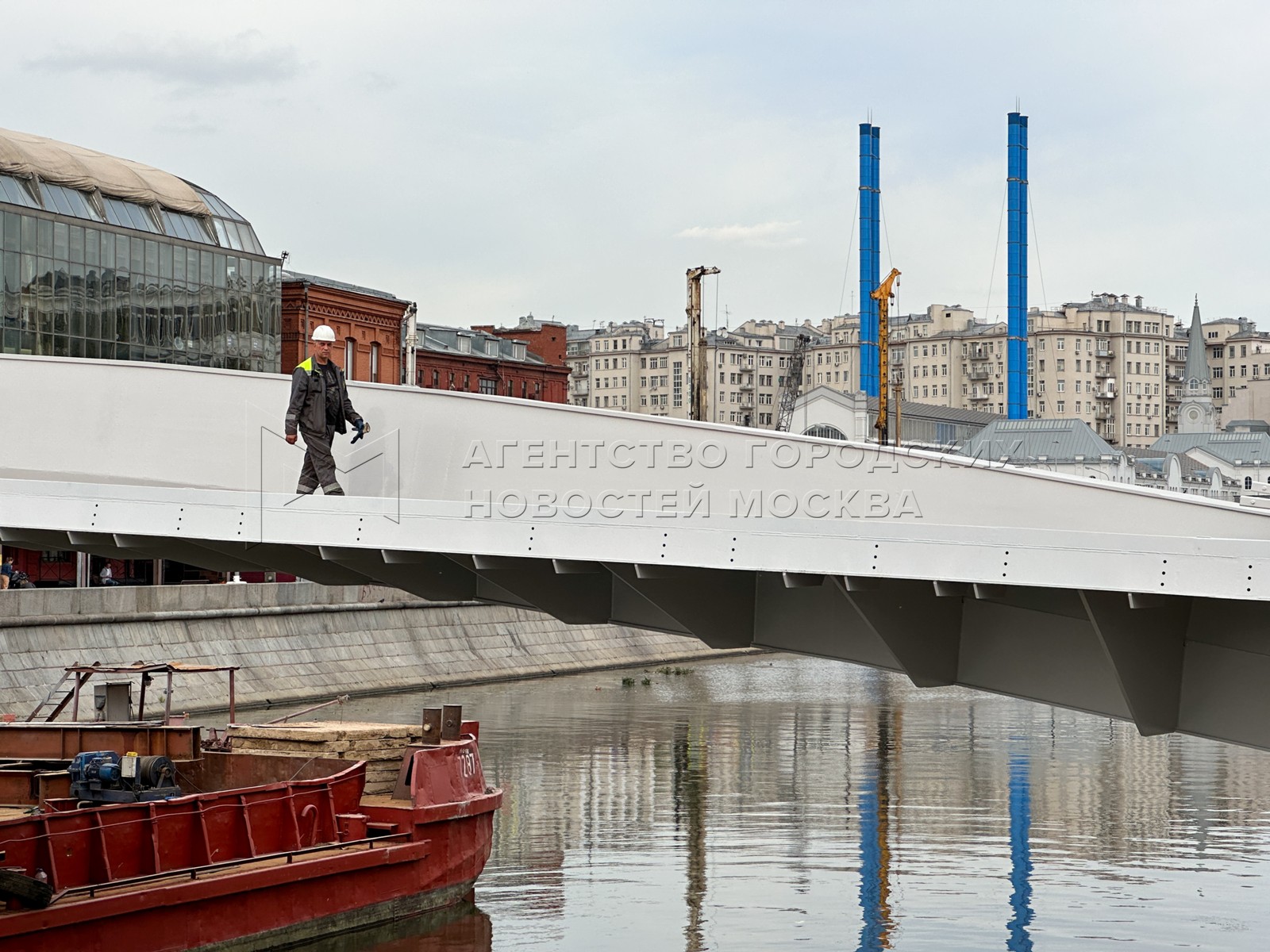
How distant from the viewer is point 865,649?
1159cm

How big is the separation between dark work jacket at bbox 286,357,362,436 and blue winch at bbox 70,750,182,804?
8652 mm

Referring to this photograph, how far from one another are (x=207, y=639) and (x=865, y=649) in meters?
33.1

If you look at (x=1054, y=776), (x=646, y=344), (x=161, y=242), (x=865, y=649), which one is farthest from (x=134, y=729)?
(x=646, y=344)

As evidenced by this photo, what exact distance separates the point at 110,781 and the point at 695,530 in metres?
11.5

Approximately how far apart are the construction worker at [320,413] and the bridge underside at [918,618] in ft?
1.91

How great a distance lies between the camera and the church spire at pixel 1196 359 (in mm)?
142750

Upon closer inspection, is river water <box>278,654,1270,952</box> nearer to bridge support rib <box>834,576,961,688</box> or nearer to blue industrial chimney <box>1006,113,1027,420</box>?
bridge support rib <box>834,576,961,688</box>

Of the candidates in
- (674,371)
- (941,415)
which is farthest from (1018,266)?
(674,371)

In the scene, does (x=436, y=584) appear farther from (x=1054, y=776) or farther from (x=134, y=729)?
(x=1054, y=776)

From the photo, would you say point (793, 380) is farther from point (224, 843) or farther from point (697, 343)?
point (224, 843)

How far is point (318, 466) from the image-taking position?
1235 cm

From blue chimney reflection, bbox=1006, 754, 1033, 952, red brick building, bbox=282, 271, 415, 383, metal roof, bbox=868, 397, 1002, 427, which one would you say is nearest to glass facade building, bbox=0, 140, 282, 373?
red brick building, bbox=282, 271, 415, 383

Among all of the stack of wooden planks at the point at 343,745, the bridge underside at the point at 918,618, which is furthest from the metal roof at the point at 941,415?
the bridge underside at the point at 918,618

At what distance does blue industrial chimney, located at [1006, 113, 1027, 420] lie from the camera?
98.8 metres
